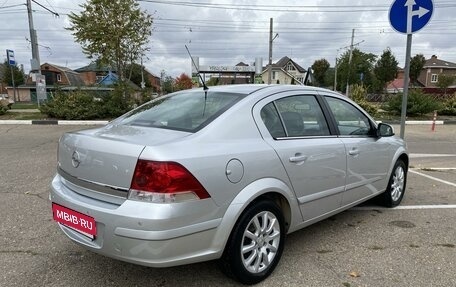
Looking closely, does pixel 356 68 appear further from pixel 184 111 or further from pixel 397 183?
pixel 184 111

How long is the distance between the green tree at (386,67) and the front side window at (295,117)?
59.8m

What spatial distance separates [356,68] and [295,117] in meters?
63.6

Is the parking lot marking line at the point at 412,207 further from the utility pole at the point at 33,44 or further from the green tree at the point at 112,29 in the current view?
the utility pole at the point at 33,44

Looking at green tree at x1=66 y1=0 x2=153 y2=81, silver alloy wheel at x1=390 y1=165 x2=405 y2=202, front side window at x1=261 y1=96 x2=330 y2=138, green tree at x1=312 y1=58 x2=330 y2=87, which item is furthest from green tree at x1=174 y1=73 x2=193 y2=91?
front side window at x1=261 y1=96 x2=330 y2=138

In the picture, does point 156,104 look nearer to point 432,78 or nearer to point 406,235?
point 406,235

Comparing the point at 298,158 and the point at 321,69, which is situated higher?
the point at 321,69

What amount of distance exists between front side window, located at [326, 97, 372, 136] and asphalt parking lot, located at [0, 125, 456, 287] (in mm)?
1049

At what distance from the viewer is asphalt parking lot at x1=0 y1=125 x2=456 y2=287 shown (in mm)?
3088

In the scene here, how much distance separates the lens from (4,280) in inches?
120

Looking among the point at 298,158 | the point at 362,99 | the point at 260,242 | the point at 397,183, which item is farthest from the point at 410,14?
the point at 362,99

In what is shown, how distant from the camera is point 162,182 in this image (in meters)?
2.47

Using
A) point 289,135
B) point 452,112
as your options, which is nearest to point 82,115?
point 289,135

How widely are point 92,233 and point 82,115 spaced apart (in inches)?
563

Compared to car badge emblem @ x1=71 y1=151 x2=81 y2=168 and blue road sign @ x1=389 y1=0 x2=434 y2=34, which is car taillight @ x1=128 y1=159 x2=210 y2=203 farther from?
blue road sign @ x1=389 y1=0 x2=434 y2=34
